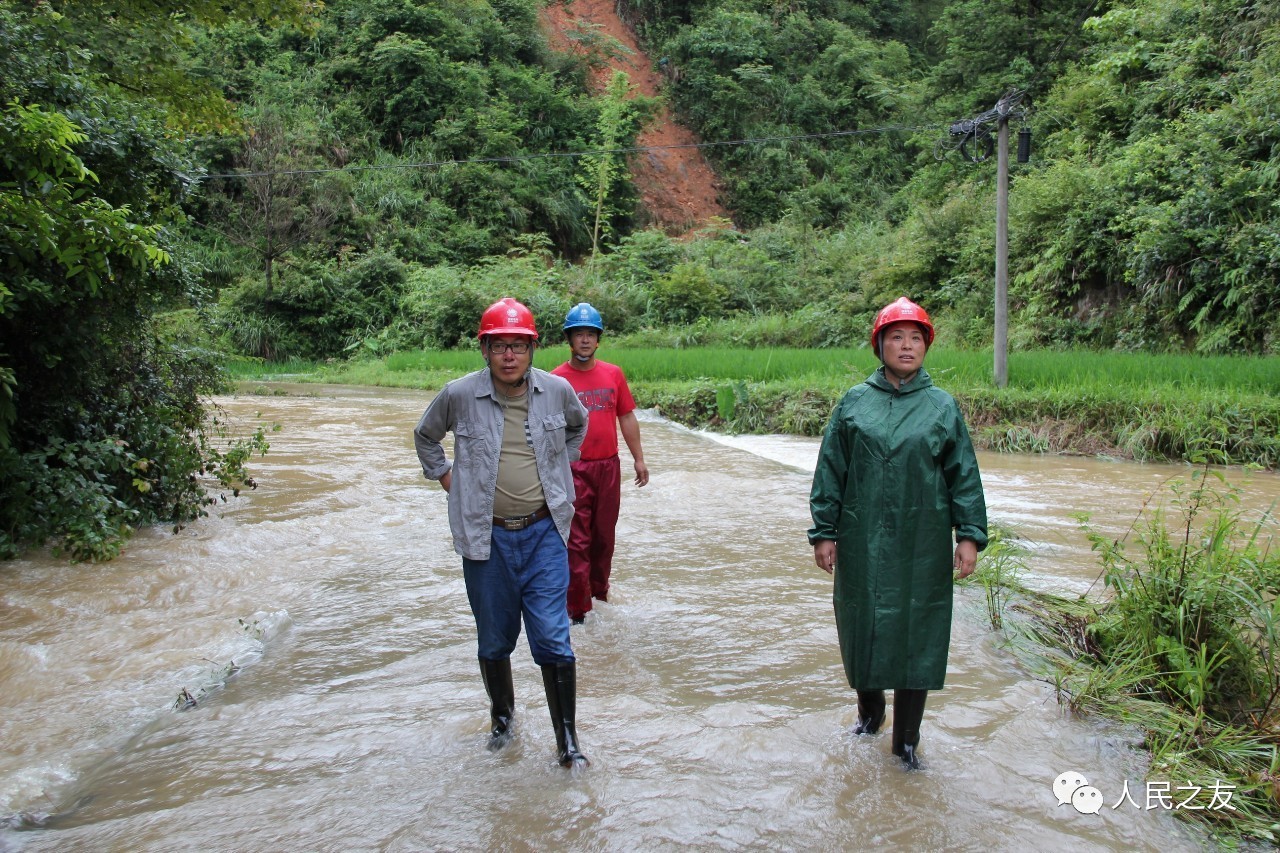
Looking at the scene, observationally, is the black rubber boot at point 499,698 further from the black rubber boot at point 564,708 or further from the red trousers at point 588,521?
the red trousers at point 588,521

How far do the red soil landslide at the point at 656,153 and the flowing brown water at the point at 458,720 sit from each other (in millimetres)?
34738

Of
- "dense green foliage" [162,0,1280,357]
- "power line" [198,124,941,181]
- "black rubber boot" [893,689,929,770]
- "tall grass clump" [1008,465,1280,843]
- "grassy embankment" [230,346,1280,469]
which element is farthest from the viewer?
"power line" [198,124,941,181]

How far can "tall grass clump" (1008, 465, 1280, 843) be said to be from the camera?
3443 mm

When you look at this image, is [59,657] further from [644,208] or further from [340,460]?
[644,208]

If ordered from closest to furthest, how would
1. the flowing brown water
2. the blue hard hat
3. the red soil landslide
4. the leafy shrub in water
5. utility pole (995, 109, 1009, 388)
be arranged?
the flowing brown water → the blue hard hat → the leafy shrub in water → utility pole (995, 109, 1009, 388) → the red soil landslide

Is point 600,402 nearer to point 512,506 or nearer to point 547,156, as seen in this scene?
point 512,506

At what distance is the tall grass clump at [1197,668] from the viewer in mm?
3443

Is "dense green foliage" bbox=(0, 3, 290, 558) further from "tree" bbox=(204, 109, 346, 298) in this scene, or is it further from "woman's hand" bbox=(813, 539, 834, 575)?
"tree" bbox=(204, 109, 346, 298)

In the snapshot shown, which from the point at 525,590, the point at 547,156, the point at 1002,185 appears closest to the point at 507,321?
the point at 525,590

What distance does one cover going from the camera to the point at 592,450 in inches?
209

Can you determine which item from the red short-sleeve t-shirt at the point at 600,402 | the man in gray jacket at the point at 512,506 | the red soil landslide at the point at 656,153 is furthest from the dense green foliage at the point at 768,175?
the man in gray jacket at the point at 512,506

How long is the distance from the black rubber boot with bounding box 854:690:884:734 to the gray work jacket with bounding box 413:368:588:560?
1365 mm

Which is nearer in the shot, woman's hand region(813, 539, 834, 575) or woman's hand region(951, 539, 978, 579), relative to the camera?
woman's hand region(951, 539, 978, 579)

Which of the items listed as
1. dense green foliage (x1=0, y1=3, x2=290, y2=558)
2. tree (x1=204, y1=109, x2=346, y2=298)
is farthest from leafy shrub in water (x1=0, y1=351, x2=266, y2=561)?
tree (x1=204, y1=109, x2=346, y2=298)
